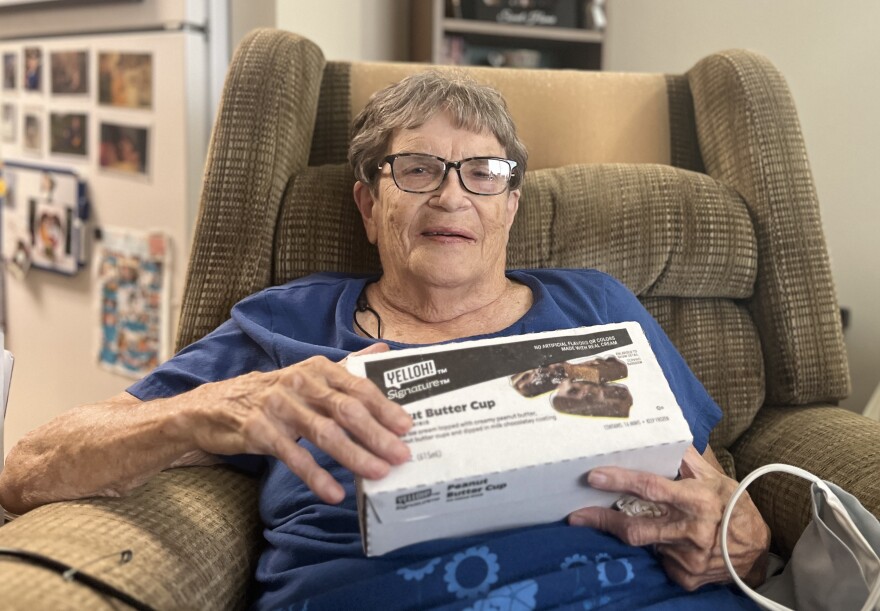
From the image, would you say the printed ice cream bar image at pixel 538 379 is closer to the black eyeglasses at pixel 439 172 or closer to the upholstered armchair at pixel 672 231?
the black eyeglasses at pixel 439 172

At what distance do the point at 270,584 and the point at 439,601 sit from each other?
8.8 inches

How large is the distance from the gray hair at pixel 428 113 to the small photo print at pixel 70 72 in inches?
45.3

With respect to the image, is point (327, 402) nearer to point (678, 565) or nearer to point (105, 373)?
point (678, 565)

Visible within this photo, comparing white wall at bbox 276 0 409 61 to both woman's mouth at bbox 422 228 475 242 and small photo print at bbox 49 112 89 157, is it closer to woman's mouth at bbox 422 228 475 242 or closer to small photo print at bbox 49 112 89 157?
small photo print at bbox 49 112 89 157

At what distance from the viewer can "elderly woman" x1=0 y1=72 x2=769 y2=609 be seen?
77 cm

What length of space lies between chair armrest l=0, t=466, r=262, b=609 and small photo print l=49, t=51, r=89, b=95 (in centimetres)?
139

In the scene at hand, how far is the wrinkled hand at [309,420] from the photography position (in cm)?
70

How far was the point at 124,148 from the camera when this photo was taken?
6.33 ft

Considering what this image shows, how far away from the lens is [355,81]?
4.66 ft

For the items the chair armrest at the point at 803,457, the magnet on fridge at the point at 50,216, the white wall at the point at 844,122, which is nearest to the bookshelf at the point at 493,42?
the white wall at the point at 844,122

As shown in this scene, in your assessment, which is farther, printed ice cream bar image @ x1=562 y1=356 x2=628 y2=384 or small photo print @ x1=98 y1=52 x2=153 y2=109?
small photo print @ x1=98 y1=52 x2=153 y2=109

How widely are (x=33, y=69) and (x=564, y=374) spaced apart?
1.99 meters

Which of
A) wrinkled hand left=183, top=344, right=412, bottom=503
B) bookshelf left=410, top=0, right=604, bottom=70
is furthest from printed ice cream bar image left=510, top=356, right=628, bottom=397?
bookshelf left=410, top=0, right=604, bottom=70

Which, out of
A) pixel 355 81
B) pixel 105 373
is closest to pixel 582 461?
pixel 355 81
